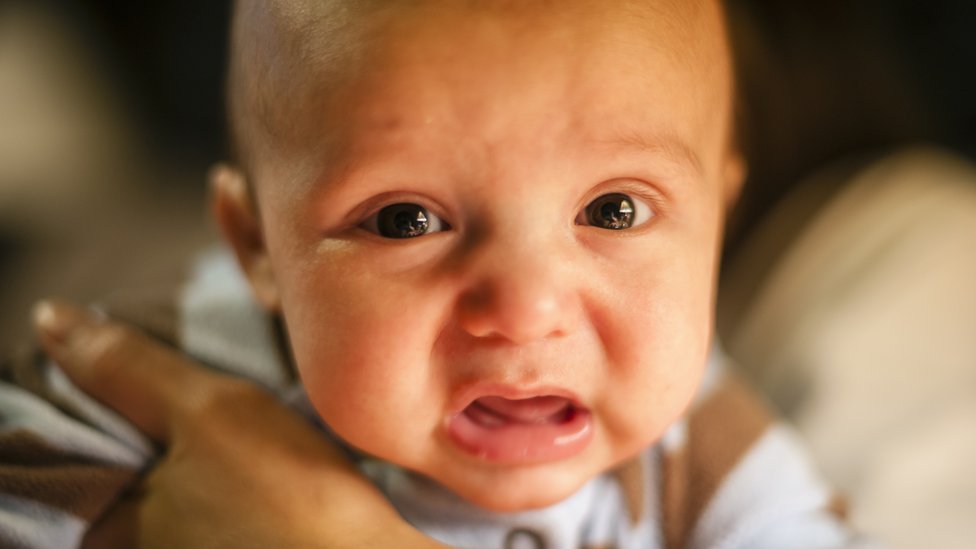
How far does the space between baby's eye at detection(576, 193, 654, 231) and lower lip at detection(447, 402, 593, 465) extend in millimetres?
170

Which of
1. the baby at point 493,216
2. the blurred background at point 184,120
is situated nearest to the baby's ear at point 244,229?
the baby at point 493,216

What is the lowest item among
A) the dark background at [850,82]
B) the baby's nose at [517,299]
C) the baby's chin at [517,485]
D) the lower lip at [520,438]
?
the baby's chin at [517,485]

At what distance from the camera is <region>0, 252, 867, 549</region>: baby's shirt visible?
828 mm

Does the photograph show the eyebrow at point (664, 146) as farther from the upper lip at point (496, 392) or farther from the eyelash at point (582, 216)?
the upper lip at point (496, 392)

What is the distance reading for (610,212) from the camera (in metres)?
0.69

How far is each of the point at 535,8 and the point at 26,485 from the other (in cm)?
65

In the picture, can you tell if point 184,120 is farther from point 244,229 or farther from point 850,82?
point 850,82

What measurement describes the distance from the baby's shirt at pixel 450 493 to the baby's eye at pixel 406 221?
306 millimetres

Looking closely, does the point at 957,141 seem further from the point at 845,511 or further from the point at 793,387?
the point at 845,511

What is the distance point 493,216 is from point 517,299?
67 mm

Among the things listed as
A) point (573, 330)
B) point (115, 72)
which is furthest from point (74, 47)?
point (573, 330)

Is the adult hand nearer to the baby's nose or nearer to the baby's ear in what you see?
the baby's ear

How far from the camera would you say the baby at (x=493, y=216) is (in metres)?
0.62

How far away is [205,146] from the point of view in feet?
6.56
